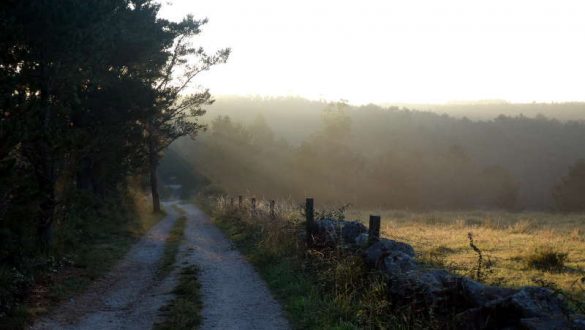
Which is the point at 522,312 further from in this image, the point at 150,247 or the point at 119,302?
the point at 150,247

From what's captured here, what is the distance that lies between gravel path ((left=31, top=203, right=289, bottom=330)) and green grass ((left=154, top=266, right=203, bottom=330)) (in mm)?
158

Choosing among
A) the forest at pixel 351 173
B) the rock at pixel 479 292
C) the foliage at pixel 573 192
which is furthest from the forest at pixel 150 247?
the forest at pixel 351 173

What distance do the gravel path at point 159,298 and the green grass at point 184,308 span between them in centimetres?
16

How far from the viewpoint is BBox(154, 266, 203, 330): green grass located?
8500 mm

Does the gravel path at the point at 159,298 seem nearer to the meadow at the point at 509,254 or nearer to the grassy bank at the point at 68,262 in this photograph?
the grassy bank at the point at 68,262

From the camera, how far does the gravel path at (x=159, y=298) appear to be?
350 inches

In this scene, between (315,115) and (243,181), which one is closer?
(243,181)

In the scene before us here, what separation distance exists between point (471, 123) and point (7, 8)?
138789 millimetres

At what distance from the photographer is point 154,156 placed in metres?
38.6

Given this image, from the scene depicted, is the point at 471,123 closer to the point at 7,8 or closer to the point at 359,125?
the point at 359,125

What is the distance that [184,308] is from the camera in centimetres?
943

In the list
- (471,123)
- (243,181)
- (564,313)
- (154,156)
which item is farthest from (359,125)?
(564,313)

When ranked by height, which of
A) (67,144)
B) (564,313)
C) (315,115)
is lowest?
(564,313)

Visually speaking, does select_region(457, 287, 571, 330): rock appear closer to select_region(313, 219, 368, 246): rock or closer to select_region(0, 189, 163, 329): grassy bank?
select_region(313, 219, 368, 246): rock
